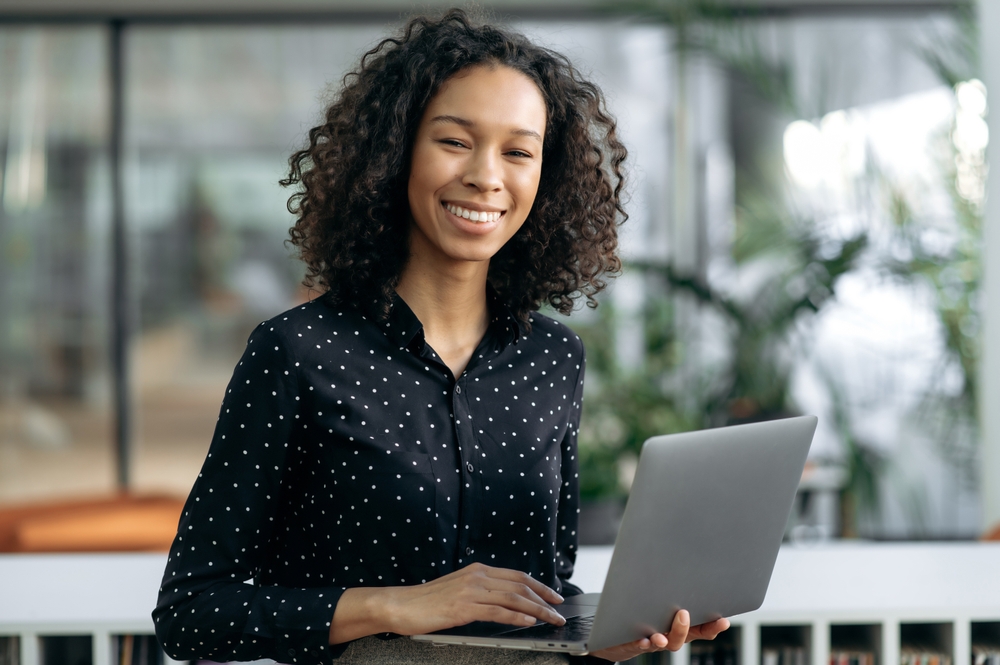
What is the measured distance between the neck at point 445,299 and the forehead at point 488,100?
0.19 metres

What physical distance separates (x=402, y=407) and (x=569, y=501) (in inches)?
13.6

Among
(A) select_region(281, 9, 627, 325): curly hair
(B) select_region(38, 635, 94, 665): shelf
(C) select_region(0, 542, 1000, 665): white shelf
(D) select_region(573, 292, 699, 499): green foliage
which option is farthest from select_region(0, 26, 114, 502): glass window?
(A) select_region(281, 9, 627, 325): curly hair

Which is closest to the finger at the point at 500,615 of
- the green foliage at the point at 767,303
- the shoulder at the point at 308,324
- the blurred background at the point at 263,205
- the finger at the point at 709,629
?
the finger at the point at 709,629

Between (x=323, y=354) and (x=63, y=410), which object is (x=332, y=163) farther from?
(x=63, y=410)

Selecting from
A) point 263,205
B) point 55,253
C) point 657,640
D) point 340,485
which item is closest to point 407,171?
point 340,485

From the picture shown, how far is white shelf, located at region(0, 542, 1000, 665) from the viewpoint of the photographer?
1.47 m

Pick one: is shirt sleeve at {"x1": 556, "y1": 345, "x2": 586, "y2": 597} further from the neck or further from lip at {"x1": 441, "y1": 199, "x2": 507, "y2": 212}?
lip at {"x1": 441, "y1": 199, "x2": 507, "y2": 212}

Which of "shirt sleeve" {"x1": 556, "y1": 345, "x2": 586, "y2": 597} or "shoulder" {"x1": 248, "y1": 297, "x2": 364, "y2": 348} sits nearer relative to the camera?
"shoulder" {"x1": 248, "y1": 297, "x2": 364, "y2": 348}

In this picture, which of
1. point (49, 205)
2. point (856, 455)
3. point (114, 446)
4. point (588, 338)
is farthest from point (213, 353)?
point (856, 455)

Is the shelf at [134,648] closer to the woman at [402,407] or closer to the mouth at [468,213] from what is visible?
the woman at [402,407]

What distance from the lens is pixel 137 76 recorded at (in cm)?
485

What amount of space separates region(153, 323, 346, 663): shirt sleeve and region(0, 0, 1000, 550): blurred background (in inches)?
122

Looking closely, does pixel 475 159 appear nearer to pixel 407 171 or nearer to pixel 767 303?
pixel 407 171

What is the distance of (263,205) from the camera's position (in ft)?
16.2
